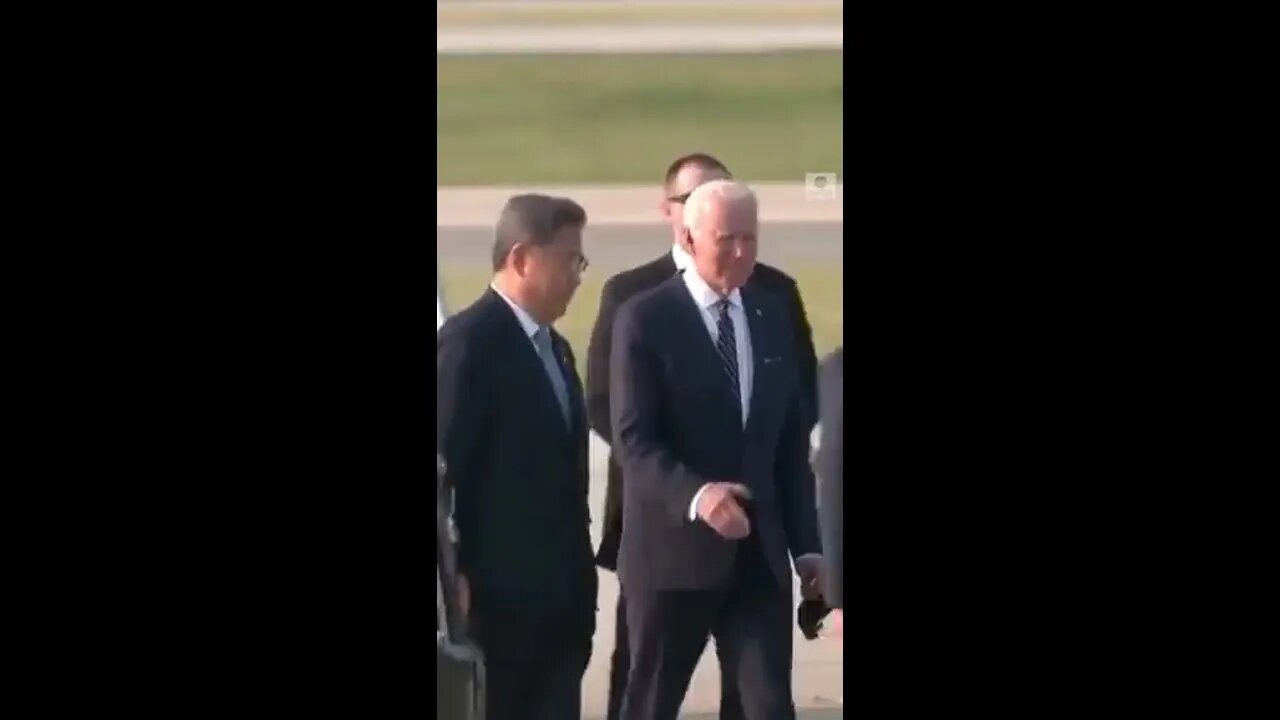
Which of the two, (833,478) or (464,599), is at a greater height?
(833,478)

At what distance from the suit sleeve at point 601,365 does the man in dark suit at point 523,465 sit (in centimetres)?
3

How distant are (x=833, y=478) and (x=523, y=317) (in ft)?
2.84

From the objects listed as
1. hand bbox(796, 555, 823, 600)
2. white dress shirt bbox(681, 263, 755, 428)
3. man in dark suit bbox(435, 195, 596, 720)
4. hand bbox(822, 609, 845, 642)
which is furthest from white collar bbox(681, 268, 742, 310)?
hand bbox(822, 609, 845, 642)

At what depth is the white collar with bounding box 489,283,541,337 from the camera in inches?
159

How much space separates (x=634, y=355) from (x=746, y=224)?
425 mm

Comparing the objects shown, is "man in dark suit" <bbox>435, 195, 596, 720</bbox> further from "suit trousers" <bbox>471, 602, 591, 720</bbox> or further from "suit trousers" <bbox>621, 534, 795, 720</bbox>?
"suit trousers" <bbox>621, 534, 795, 720</bbox>

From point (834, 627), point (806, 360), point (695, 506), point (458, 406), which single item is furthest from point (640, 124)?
point (834, 627)

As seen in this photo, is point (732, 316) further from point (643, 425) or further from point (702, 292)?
point (643, 425)

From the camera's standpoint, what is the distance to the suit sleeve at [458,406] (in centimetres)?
401

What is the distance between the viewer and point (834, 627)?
4117 mm

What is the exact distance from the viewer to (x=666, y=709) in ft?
13.4

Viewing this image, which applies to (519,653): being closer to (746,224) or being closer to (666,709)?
(666,709)

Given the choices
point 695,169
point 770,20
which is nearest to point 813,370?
point 695,169

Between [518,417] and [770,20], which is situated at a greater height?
[770,20]
